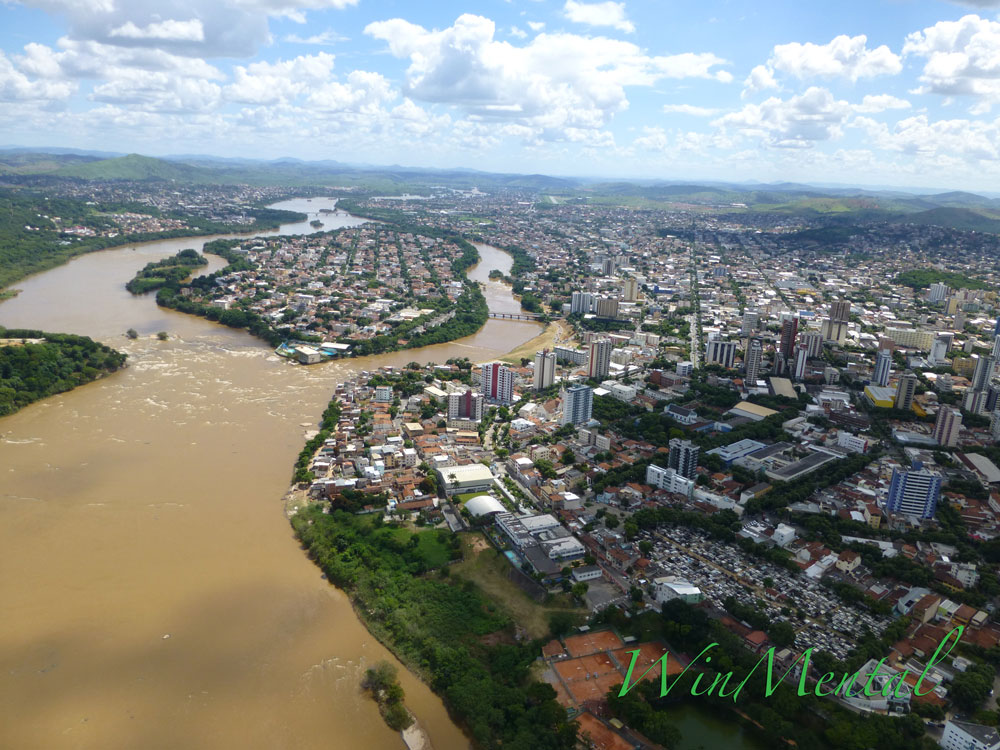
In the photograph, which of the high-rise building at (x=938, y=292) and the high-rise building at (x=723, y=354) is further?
the high-rise building at (x=938, y=292)

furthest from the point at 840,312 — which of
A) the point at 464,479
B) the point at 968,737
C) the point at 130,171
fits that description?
the point at 130,171

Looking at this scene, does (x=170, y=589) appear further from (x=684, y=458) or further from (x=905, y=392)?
(x=905, y=392)

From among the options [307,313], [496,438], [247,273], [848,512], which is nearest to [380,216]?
[247,273]

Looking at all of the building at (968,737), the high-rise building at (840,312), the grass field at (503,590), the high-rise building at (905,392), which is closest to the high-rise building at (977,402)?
the high-rise building at (905,392)

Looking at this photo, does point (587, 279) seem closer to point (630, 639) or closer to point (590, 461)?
point (590, 461)

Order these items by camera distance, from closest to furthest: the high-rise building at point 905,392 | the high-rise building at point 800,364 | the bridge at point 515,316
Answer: the high-rise building at point 905,392, the high-rise building at point 800,364, the bridge at point 515,316

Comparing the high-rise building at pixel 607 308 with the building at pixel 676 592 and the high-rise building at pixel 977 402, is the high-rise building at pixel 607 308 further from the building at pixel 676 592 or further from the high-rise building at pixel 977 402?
the building at pixel 676 592

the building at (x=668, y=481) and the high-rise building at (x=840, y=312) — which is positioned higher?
the high-rise building at (x=840, y=312)

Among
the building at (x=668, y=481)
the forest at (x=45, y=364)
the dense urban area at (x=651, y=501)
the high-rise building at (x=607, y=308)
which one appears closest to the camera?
the dense urban area at (x=651, y=501)

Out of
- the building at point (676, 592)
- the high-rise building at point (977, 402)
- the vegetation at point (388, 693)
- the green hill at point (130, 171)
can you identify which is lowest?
the vegetation at point (388, 693)
